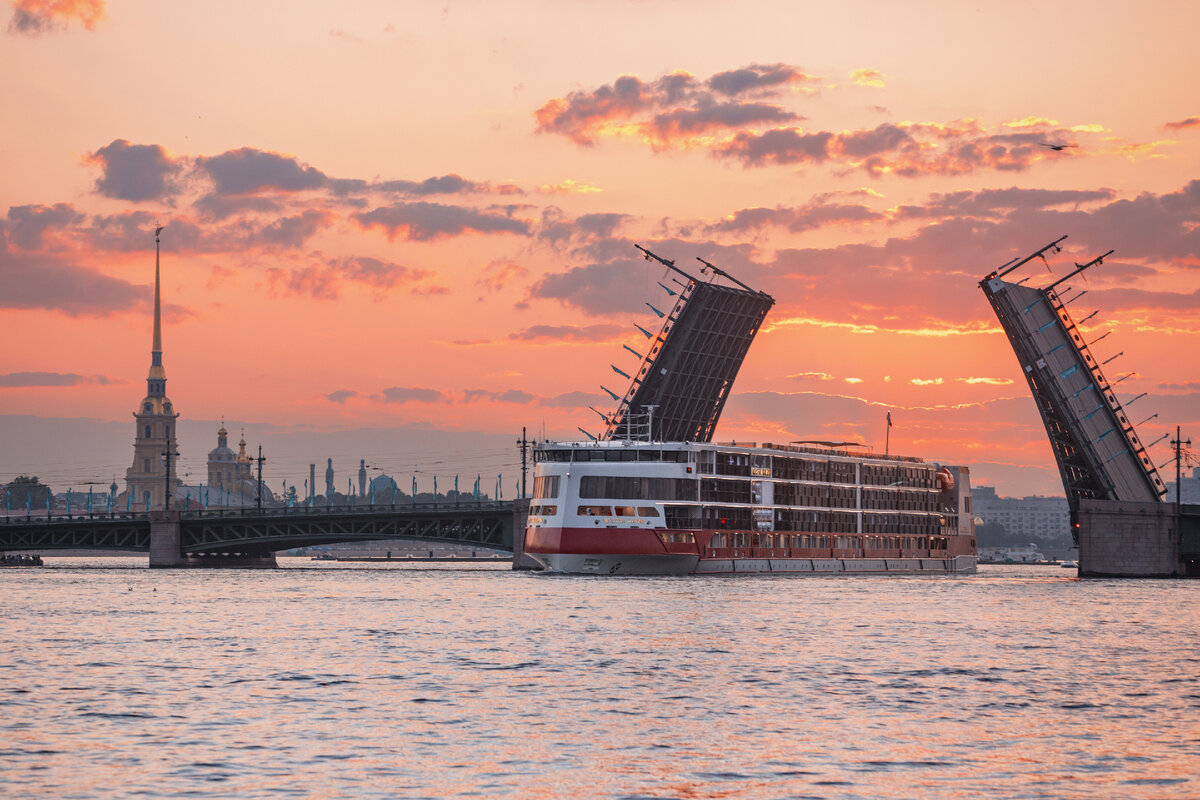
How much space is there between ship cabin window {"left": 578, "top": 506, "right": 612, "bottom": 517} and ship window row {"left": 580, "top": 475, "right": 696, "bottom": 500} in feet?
1.82

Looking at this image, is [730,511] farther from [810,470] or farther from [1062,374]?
[1062,374]

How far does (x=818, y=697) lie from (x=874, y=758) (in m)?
7.49

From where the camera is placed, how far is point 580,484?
83.6 meters

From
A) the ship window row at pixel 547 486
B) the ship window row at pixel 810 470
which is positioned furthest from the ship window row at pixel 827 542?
the ship window row at pixel 547 486

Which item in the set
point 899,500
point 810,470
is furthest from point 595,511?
point 899,500

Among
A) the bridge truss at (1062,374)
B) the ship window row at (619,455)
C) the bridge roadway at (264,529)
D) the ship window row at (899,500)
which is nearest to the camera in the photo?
the bridge truss at (1062,374)

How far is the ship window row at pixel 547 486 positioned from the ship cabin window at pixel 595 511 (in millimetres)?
1798

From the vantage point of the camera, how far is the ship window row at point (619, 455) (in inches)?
3349

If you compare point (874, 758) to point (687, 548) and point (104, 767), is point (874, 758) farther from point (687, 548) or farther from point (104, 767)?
point (687, 548)

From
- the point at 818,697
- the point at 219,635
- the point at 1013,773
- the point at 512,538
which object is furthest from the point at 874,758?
the point at 512,538

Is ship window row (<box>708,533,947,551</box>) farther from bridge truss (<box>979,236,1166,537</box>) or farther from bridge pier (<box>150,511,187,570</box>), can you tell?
bridge pier (<box>150,511,187,570</box>)

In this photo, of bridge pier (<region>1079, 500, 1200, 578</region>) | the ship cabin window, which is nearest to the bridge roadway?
the ship cabin window

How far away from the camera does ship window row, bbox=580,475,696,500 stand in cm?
8338

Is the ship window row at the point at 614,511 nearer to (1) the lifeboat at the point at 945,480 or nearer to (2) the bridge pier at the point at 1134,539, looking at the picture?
(2) the bridge pier at the point at 1134,539
